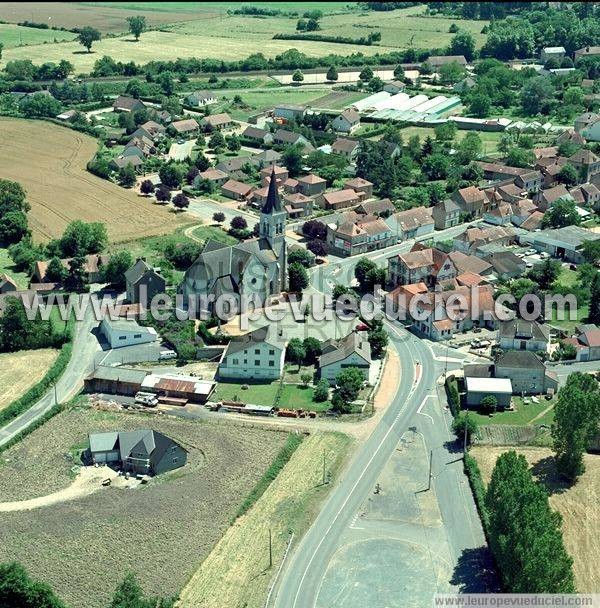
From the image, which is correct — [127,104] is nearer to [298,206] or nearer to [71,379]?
[298,206]

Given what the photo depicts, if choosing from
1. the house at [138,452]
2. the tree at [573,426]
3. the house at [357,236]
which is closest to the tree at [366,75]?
the house at [357,236]

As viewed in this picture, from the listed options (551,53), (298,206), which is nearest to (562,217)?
(298,206)

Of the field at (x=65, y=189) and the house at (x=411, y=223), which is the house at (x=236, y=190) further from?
the house at (x=411, y=223)

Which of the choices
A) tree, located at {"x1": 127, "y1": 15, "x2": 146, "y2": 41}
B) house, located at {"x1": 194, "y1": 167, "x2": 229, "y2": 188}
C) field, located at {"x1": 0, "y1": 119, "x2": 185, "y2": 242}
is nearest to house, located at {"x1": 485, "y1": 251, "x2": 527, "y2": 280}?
field, located at {"x1": 0, "y1": 119, "x2": 185, "y2": 242}

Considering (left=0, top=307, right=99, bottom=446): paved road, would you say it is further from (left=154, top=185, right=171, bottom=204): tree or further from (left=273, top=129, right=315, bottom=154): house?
(left=273, top=129, right=315, bottom=154): house

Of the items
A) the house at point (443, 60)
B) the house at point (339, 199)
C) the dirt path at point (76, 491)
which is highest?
the house at point (443, 60)

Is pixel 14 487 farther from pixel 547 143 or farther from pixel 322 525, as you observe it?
pixel 547 143
